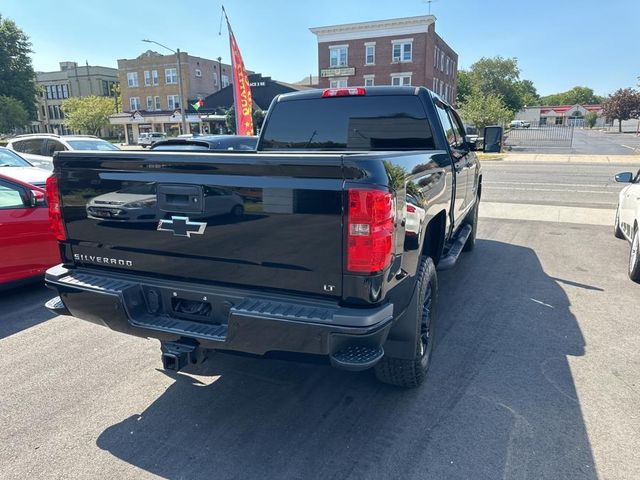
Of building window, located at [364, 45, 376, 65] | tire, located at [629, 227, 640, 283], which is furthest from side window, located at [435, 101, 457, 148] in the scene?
building window, located at [364, 45, 376, 65]

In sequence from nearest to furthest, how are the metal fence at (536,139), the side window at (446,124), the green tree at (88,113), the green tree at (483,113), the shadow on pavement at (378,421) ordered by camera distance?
the shadow on pavement at (378,421) → the side window at (446,124) → the green tree at (483,113) → the metal fence at (536,139) → the green tree at (88,113)

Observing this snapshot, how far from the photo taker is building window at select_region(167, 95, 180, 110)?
191 ft

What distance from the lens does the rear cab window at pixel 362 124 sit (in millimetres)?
4523

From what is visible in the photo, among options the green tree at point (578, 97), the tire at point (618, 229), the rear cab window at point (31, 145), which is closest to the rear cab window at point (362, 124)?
the tire at point (618, 229)

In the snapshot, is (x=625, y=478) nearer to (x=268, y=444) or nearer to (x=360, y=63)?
(x=268, y=444)

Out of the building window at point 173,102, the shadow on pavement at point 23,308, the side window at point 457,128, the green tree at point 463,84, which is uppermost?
the green tree at point 463,84

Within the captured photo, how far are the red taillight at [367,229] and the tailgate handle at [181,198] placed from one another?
35.7 inches

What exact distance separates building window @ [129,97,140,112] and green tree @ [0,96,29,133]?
1453 centimetres

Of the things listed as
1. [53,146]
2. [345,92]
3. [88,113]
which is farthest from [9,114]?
[345,92]

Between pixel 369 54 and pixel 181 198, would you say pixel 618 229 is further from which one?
pixel 369 54

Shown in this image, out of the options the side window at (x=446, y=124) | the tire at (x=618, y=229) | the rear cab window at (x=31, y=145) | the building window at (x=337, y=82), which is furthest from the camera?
the building window at (x=337, y=82)

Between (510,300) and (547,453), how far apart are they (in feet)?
8.91

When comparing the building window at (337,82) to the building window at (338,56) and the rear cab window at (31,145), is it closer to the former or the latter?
the building window at (338,56)

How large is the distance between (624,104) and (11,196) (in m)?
80.1
